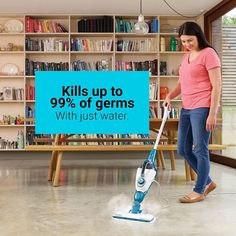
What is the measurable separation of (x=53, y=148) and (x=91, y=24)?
3.46 metres

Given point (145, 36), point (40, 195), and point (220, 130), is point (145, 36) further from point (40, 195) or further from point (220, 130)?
point (40, 195)

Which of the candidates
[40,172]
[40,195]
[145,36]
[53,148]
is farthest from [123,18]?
[40,195]

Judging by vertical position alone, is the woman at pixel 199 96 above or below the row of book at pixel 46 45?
below

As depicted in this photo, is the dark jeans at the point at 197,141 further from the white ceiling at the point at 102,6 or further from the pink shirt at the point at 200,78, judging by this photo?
the white ceiling at the point at 102,6

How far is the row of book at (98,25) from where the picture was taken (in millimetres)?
6551

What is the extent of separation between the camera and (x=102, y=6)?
6.11 metres

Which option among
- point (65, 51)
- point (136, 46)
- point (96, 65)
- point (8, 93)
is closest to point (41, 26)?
point (65, 51)

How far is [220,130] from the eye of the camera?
5832 mm

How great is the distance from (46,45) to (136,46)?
144cm

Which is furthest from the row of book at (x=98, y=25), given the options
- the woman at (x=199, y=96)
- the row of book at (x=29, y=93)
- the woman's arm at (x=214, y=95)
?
the woman's arm at (x=214, y=95)

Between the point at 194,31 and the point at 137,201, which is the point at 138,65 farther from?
the point at 137,201

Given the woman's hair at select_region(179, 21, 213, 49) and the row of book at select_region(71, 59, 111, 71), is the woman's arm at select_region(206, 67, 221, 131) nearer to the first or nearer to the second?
the woman's hair at select_region(179, 21, 213, 49)

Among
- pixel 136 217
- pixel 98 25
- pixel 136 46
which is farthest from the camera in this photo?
pixel 136 46

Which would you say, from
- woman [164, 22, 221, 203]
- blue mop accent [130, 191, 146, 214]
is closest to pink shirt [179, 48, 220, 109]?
woman [164, 22, 221, 203]
